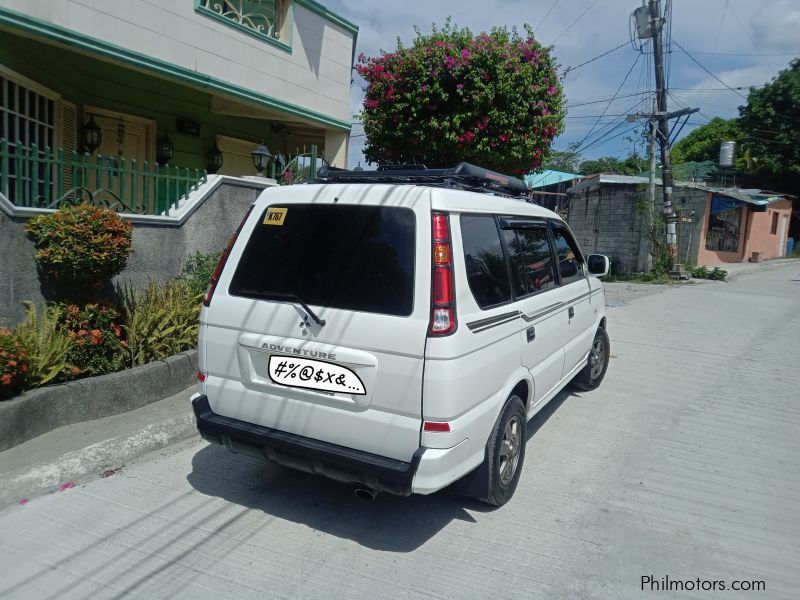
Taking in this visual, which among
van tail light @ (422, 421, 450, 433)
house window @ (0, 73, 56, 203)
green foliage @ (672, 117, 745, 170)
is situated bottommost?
van tail light @ (422, 421, 450, 433)

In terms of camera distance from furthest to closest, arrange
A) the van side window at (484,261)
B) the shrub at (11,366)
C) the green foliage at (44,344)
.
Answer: the green foliage at (44,344)
the shrub at (11,366)
the van side window at (484,261)

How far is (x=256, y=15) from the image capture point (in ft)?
30.4

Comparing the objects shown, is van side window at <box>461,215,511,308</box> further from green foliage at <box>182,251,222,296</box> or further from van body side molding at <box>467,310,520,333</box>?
green foliage at <box>182,251,222,296</box>

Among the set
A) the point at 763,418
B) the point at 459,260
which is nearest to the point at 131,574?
the point at 459,260

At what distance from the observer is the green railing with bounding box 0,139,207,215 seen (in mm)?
4941

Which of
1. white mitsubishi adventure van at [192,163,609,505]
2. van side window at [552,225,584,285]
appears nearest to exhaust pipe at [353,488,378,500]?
white mitsubishi adventure van at [192,163,609,505]

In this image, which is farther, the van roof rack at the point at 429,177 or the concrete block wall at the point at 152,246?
the concrete block wall at the point at 152,246

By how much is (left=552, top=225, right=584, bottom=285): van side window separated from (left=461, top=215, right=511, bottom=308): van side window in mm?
1379

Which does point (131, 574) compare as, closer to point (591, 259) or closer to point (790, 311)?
point (591, 259)

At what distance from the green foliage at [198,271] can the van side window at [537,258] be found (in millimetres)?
3597

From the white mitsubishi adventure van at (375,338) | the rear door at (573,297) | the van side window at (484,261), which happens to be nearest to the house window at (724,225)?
the rear door at (573,297)

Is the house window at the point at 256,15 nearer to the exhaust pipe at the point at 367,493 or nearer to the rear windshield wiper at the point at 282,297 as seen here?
the rear windshield wiper at the point at 282,297

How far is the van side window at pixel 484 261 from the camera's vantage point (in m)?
3.40

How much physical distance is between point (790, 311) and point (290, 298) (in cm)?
1251
